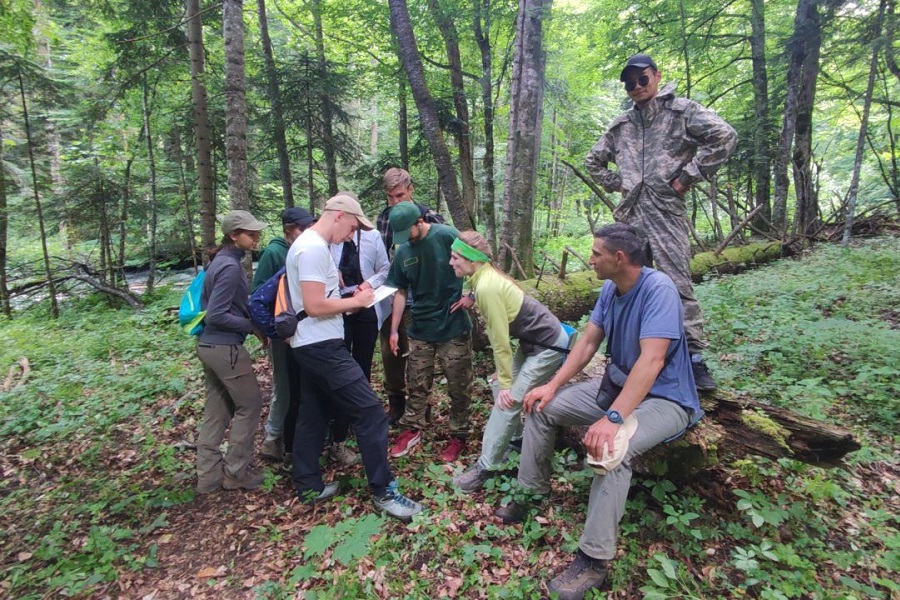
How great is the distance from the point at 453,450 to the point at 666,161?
3.30 metres

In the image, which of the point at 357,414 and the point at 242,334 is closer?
the point at 357,414

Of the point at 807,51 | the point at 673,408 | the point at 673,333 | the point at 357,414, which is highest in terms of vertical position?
the point at 807,51

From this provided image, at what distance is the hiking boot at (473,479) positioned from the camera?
3.62 metres

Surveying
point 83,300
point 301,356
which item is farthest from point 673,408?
point 83,300

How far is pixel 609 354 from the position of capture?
3.04m

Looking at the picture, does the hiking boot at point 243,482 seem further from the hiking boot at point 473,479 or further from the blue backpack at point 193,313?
the hiking boot at point 473,479

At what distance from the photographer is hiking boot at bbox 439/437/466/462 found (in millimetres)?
4148

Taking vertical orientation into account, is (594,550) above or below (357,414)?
below

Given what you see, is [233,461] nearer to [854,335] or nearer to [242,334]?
[242,334]

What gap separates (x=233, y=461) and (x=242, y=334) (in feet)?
4.03

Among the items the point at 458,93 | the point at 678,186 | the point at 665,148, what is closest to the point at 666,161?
the point at 665,148

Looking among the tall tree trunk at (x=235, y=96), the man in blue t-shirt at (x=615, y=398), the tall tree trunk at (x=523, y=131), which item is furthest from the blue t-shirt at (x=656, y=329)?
the tall tree trunk at (x=235, y=96)

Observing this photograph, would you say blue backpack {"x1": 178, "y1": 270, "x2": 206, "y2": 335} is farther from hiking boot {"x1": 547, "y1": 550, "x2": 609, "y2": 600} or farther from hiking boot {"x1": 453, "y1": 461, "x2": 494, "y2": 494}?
hiking boot {"x1": 547, "y1": 550, "x2": 609, "y2": 600}

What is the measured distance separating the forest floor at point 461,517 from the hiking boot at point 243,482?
0.24 feet
